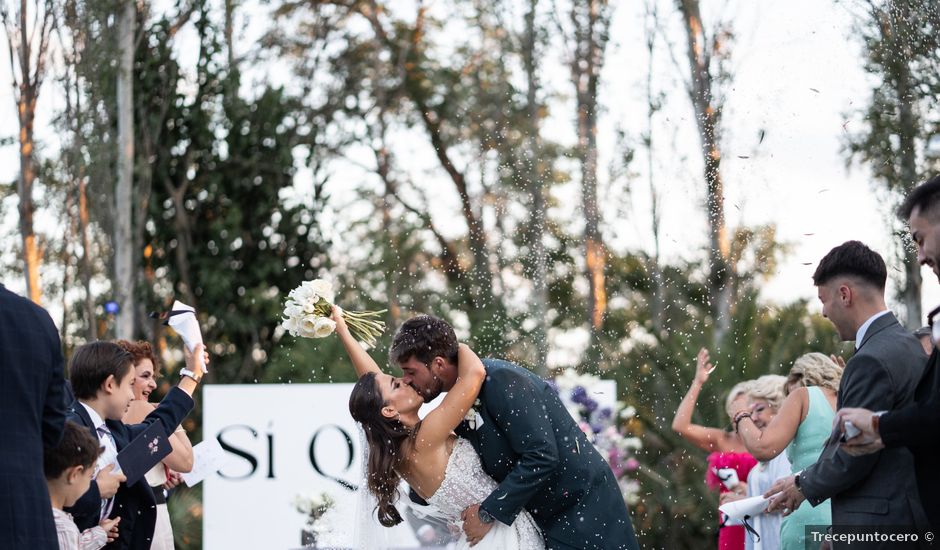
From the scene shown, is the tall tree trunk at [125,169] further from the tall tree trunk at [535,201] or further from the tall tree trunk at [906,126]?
the tall tree trunk at [906,126]

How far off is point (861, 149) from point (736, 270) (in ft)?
11.2

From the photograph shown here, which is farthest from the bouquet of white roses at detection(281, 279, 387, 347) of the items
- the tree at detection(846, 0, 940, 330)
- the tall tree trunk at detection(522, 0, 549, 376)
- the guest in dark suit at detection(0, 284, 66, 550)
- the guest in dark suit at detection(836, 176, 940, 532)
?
the tall tree trunk at detection(522, 0, 549, 376)

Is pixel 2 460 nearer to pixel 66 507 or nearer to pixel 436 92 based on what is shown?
pixel 66 507

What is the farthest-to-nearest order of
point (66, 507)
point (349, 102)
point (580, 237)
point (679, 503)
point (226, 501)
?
1. point (349, 102)
2. point (580, 237)
3. point (679, 503)
4. point (226, 501)
5. point (66, 507)

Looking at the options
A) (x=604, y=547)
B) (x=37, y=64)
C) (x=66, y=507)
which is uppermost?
(x=37, y=64)

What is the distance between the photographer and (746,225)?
14.7 m

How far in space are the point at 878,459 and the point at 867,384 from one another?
0.26 meters

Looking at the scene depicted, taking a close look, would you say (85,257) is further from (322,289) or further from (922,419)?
Answer: (922,419)

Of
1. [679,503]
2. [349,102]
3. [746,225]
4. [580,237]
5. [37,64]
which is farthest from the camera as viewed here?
[349,102]

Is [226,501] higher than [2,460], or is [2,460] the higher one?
[2,460]

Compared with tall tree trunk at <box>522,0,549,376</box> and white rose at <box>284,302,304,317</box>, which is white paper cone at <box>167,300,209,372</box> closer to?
white rose at <box>284,302,304,317</box>

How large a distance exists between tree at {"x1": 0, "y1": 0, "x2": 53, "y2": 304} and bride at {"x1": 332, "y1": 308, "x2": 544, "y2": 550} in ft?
31.6

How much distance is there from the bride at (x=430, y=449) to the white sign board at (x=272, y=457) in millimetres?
5144

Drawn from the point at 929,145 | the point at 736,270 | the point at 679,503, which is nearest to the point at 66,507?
the point at 679,503
